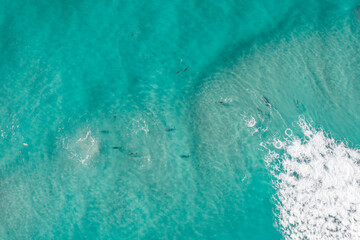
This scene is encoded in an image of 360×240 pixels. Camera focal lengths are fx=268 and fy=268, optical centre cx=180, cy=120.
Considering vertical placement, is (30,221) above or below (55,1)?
below

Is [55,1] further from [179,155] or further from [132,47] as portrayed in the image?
[179,155]

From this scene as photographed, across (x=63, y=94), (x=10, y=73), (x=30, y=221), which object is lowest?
(x=30, y=221)

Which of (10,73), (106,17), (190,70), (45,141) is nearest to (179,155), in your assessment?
(190,70)

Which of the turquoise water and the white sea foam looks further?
the turquoise water
